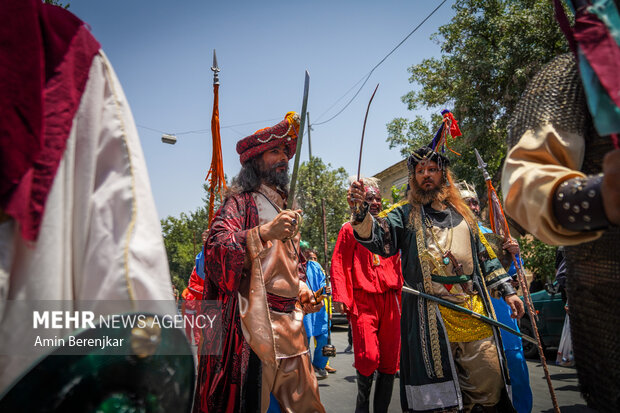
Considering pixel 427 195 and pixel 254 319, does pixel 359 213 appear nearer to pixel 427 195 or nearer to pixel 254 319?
pixel 427 195

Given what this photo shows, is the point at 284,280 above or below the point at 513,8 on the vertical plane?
below

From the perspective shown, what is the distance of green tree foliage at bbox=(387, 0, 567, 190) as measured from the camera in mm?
11242

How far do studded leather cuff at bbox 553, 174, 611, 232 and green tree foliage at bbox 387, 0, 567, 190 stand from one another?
1048 cm

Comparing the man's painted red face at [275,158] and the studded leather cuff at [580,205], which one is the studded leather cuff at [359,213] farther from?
the studded leather cuff at [580,205]

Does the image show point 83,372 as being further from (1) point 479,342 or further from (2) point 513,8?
(2) point 513,8

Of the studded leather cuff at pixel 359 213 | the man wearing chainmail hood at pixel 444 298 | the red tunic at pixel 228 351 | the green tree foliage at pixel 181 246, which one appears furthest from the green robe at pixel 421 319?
the green tree foliage at pixel 181 246

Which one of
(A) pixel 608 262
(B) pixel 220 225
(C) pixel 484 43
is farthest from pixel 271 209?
(C) pixel 484 43

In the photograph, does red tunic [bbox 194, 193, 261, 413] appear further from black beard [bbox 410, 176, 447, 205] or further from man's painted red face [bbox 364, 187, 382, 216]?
man's painted red face [bbox 364, 187, 382, 216]

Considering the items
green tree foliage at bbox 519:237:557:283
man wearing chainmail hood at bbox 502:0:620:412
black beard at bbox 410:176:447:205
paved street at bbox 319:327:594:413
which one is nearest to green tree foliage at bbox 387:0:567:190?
green tree foliage at bbox 519:237:557:283

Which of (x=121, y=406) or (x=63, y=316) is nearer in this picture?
(x=121, y=406)

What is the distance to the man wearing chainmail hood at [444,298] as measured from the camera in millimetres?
3250

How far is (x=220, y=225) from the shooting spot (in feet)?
9.61

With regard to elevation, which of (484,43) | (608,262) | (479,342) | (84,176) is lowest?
(479,342)

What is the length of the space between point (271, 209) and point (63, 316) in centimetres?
221
